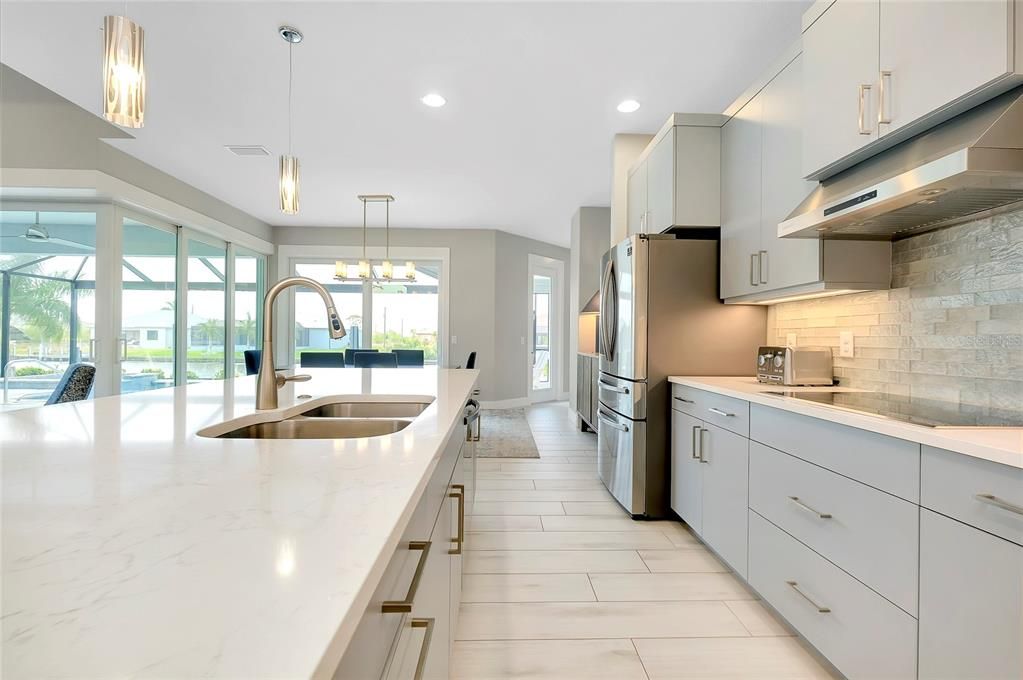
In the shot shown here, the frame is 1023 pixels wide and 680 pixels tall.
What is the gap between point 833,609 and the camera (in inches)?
60.3

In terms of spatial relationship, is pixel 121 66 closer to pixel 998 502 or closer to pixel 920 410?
pixel 998 502

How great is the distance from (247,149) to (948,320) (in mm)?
4883

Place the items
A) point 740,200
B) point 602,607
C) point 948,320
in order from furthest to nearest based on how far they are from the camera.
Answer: point 740,200
point 602,607
point 948,320

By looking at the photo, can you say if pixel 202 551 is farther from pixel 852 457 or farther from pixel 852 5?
pixel 852 5

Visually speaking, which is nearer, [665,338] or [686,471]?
[686,471]

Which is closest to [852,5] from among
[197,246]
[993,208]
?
[993,208]

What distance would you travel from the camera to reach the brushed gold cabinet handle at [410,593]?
606 millimetres

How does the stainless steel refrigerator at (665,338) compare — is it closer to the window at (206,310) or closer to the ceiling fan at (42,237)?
the ceiling fan at (42,237)

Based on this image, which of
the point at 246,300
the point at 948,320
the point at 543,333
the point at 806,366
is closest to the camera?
the point at 948,320

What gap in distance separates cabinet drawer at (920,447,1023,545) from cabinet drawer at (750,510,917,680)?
0.33m

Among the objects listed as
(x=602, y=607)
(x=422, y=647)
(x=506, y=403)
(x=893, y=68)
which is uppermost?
(x=893, y=68)

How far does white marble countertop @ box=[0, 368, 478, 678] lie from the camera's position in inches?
13.8

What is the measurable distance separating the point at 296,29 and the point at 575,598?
10.2 feet

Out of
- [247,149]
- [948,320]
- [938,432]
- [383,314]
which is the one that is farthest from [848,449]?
[383,314]
